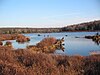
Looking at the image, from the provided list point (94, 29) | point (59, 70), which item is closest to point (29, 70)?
point (59, 70)

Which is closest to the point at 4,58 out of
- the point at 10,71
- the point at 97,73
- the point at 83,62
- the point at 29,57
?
the point at 29,57

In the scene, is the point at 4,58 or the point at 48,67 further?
the point at 4,58

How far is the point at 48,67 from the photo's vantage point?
27.1 ft

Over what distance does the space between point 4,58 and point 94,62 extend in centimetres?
349

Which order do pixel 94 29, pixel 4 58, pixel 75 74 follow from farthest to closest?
pixel 94 29, pixel 4 58, pixel 75 74

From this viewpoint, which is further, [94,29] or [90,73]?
[94,29]

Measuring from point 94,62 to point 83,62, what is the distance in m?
0.45

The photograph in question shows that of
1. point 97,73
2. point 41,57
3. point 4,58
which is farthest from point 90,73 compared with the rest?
point 4,58

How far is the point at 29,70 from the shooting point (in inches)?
307

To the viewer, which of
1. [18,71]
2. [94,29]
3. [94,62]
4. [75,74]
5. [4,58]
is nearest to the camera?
[18,71]

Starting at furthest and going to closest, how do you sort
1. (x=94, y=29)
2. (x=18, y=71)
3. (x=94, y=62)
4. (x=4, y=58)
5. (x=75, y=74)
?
(x=94, y=29) → (x=4, y=58) → (x=94, y=62) → (x=75, y=74) → (x=18, y=71)

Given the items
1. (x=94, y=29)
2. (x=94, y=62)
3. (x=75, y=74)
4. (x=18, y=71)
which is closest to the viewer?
(x=18, y=71)

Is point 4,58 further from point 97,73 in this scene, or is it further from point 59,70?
point 97,73

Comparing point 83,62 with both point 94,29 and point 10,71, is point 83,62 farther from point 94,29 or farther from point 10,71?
point 94,29
